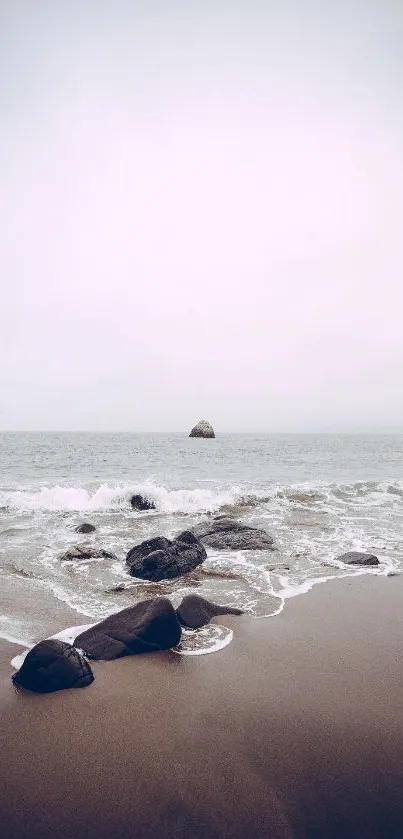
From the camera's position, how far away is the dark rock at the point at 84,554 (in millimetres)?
9477

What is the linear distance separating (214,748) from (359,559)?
6.61m

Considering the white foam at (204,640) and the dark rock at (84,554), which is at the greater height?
the white foam at (204,640)

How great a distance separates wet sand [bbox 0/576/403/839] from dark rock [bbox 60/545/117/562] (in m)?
4.83

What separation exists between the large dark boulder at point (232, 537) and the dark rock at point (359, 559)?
6.62 ft

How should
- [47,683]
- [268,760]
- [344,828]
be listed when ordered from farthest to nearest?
[47,683] < [268,760] < [344,828]

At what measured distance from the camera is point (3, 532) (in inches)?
467

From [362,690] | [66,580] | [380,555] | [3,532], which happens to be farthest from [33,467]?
[362,690]

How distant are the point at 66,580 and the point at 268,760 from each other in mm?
5708

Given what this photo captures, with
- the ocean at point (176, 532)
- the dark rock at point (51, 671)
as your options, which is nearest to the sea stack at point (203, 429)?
the ocean at point (176, 532)

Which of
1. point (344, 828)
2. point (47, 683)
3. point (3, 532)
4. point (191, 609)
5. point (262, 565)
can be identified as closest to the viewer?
point (344, 828)

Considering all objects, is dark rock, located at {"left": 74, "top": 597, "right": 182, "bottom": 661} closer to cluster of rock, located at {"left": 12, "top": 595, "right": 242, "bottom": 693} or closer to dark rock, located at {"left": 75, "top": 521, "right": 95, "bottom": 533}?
cluster of rock, located at {"left": 12, "top": 595, "right": 242, "bottom": 693}

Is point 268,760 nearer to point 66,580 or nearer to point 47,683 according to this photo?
point 47,683

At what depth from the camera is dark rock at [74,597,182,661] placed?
16.6 ft

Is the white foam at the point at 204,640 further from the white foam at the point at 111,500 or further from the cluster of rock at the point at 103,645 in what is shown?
the white foam at the point at 111,500
